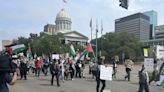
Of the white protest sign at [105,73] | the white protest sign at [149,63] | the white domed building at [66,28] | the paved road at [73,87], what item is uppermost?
the white domed building at [66,28]

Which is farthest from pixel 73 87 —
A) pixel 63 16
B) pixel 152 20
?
pixel 152 20

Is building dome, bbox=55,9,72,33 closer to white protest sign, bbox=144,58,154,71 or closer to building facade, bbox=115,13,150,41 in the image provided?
building facade, bbox=115,13,150,41

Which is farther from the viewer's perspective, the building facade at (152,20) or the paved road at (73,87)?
the building facade at (152,20)

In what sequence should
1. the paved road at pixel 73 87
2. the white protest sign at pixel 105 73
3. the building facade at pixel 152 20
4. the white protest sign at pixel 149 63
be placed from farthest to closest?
the building facade at pixel 152 20 → the white protest sign at pixel 149 63 → the paved road at pixel 73 87 → the white protest sign at pixel 105 73

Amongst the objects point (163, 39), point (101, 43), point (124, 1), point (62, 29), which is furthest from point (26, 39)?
point (124, 1)

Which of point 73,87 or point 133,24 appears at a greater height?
point 133,24

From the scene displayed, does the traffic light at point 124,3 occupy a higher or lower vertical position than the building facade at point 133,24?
lower

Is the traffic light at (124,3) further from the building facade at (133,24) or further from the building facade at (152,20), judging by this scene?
the building facade at (152,20)

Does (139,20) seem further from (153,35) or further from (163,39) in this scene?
(153,35)

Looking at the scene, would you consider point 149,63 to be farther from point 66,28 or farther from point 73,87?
point 66,28

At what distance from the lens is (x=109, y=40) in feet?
310

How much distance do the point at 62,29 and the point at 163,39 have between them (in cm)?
4566

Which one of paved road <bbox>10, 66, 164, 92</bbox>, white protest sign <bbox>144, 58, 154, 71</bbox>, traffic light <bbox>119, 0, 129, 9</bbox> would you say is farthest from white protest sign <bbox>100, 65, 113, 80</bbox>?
traffic light <bbox>119, 0, 129, 9</bbox>

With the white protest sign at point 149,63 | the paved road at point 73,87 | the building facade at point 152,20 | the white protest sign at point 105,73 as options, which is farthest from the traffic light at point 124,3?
the building facade at point 152,20
